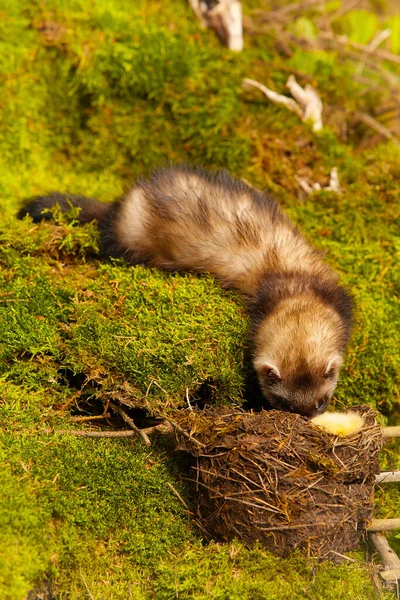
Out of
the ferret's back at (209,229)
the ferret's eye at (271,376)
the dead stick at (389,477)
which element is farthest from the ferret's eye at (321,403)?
the ferret's back at (209,229)

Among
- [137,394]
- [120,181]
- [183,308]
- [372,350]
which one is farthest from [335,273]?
[120,181]

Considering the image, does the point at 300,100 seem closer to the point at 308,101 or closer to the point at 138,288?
the point at 308,101

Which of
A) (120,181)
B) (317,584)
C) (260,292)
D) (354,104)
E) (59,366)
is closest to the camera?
(317,584)

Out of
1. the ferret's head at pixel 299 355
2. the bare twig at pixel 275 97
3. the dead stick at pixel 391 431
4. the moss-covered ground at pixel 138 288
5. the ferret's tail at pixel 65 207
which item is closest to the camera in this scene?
the moss-covered ground at pixel 138 288

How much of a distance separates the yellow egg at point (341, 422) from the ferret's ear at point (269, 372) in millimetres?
397

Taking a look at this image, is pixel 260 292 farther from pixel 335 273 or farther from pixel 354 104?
pixel 354 104

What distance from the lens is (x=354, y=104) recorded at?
23.2 ft

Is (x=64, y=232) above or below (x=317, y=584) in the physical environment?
above

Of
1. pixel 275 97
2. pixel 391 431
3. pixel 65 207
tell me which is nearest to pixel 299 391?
pixel 391 431

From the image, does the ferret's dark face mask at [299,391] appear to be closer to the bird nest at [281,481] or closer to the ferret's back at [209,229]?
the bird nest at [281,481]

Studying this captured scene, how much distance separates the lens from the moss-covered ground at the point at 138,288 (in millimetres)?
3650

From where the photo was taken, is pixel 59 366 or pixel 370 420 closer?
pixel 370 420

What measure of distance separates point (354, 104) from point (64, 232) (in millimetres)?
3505

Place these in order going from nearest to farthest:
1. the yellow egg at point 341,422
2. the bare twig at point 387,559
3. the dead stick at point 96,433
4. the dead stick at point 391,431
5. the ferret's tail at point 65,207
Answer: the bare twig at point 387,559 < the yellow egg at point 341,422 < the dead stick at point 96,433 < the dead stick at point 391,431 < the ferret's tail at point 65,207
